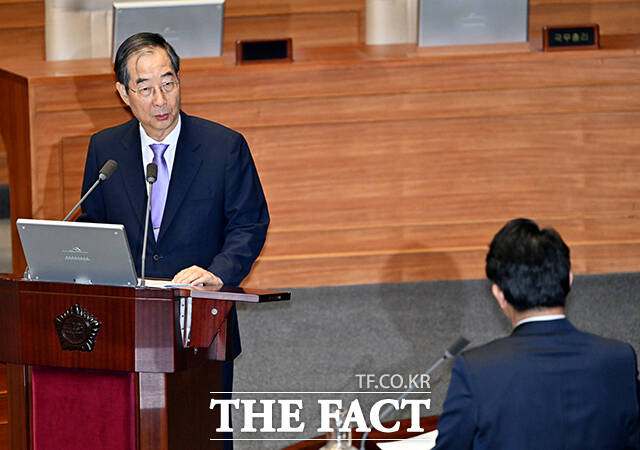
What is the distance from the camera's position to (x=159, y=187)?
8.28 ft

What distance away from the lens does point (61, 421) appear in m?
2.13

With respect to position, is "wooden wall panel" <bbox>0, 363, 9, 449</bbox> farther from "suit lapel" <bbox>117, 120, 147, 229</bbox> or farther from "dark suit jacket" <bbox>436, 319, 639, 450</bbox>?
"dark suit jacket" <bbox>436, 319, 639, 450</bbox>

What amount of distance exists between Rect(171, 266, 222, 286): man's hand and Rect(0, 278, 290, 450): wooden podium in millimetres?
96

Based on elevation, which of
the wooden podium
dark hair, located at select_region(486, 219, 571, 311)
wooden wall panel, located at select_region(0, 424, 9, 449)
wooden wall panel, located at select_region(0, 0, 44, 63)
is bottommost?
wooden wall panel, located at select_region(0, 424, 9, 449)

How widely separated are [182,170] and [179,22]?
2.61 metres

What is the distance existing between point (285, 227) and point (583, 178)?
159 centimetres

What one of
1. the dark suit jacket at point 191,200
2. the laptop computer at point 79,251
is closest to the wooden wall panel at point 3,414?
the dark suit jacket at point 191,200

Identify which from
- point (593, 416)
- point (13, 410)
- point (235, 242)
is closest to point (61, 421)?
point (13, 410)

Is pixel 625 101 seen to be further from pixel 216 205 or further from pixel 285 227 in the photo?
pixel 216 205

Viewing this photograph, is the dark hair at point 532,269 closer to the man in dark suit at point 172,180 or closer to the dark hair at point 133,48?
the man in dark suit at point 172,180

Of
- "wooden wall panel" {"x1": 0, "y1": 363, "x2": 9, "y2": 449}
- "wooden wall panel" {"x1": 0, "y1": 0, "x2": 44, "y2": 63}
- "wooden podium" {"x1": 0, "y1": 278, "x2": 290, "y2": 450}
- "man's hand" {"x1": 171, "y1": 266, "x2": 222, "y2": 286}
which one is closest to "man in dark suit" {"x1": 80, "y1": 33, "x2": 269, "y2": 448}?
"man's hand" {"x1": 171, "y1": 266, "x2": 222, "y2": 286}

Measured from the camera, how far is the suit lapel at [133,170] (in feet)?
8.17

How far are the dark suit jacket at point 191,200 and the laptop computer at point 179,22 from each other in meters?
2.39

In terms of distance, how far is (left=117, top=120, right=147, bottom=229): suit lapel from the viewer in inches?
98.0
